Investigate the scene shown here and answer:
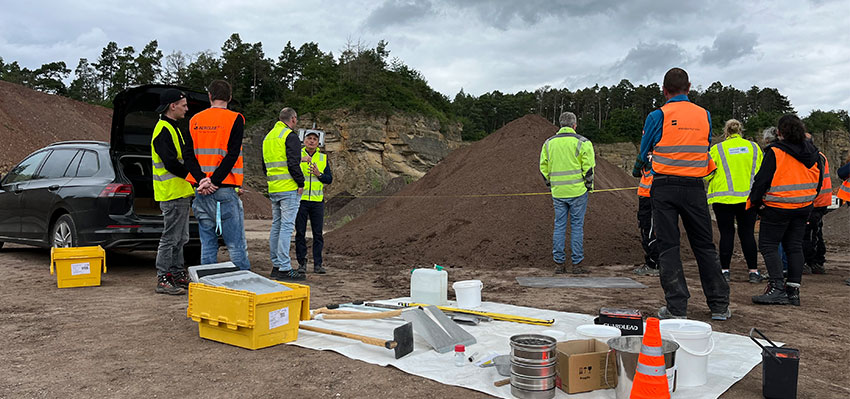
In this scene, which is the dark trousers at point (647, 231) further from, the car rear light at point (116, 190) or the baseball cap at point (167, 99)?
the car rear light at point (116, 190)

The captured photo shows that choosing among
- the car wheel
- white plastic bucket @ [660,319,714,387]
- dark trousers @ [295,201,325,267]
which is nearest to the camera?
white plastic bucket @ [660,319,714,387]

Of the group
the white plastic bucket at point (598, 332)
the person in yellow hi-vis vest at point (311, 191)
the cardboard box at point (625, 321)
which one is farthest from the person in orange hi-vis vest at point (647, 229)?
the white plastic bucket at point (598, 332)

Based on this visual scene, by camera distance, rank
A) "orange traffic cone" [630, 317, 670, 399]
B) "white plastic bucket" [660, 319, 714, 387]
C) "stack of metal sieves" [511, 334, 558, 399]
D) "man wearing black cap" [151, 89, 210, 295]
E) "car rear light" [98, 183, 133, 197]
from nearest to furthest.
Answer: "orange traffic cone" [630, 317, 670, 399] → "stack of metal sieves" [511, 334, 558, 399] → "white plastic bucket" [660, 319, 714, 387] → "man wearing black cap" [151, 89, 210, 295] → "car rear light" [98, 183, 133, 197]

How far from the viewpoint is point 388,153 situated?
30188 millimetres

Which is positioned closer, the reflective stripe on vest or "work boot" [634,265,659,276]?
the reflective stripe on vest

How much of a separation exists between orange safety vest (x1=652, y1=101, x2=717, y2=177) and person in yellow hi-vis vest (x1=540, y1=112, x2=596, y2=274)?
117 inches

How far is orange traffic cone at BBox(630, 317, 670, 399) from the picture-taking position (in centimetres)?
246

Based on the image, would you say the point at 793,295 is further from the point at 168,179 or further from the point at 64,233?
the point at 64,233

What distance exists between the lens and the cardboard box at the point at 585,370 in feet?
8.93

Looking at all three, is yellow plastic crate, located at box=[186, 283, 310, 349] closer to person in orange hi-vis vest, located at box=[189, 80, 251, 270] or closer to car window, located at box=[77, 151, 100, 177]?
person in orange hi-vis vest, located at box=[189, 80, 251, 270]

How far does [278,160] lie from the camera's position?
641 centimetres

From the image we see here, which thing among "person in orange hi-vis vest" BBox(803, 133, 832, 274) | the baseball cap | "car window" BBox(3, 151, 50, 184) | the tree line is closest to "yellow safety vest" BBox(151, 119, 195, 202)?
the baseball cap

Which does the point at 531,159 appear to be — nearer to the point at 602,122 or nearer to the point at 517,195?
the point at 517,195

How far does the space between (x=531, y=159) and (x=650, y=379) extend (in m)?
9.24
